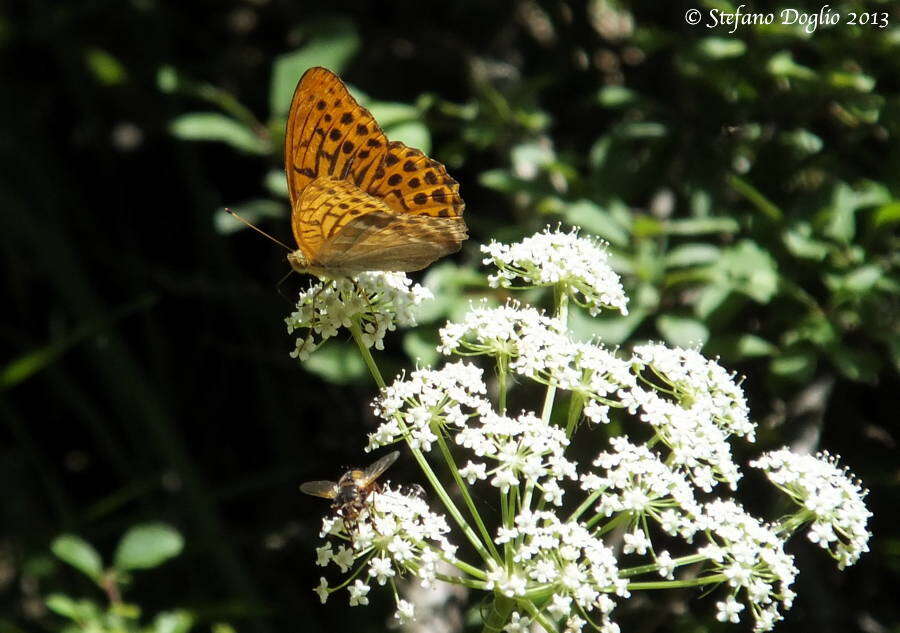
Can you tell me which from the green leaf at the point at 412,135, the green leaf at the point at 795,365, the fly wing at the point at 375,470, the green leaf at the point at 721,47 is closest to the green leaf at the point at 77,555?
the fly wing at the point at 375,470

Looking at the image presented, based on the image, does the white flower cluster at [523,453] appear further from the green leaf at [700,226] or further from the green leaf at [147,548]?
the green leaf at [147,548]

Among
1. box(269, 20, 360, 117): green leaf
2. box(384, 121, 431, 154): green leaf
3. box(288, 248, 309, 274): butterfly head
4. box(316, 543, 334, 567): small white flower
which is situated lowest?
box(316, 543, 334, 567): small white flower

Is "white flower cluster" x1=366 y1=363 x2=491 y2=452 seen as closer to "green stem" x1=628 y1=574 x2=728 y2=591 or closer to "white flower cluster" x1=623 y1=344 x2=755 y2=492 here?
"white flower cluster" x1=623 y1=344 x2=755 y2=492

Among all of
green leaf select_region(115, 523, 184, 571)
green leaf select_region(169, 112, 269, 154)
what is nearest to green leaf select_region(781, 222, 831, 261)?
green leaf select_region(169, 112, 269, 154)

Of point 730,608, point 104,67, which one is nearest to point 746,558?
point 730,608

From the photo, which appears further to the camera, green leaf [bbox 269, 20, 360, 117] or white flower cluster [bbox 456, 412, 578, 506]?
green leaf [bbox 269, 20, 360, 117]

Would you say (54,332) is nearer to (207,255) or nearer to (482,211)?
(207,255)
